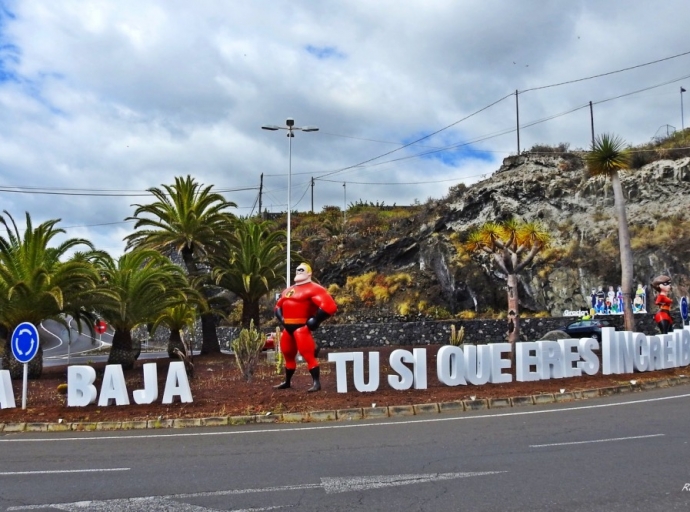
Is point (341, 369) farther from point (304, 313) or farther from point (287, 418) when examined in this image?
point (287, 418)

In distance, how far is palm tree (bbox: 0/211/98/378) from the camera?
65.7ft

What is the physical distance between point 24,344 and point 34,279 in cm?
572

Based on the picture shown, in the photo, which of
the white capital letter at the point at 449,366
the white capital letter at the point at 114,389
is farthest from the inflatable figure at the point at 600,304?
the white capital letter at the point at 114,389

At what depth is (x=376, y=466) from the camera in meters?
8.22

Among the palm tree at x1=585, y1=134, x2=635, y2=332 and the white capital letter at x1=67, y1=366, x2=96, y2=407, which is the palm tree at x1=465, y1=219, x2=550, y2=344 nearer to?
the palm tree at x1=585, y1=134, x2=635, y2=332

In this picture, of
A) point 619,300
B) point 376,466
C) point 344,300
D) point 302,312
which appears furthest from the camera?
point 344,300

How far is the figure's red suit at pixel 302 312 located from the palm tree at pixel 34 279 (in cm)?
831

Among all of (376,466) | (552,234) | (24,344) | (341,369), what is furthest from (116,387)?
(552,234)

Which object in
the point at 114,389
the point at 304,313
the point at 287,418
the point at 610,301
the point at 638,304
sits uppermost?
the point at 610,301

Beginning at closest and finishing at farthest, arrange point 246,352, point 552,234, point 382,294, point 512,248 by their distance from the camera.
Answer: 1. point 246,352
2. point 512,248
3. point 552,234
4. point 382,294

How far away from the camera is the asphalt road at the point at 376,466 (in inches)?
257

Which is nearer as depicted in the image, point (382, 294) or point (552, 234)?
point (552, 234)

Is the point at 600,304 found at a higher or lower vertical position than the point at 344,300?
lower

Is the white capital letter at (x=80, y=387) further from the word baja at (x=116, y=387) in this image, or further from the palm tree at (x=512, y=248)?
the palm tree at (x=512, y=248)
